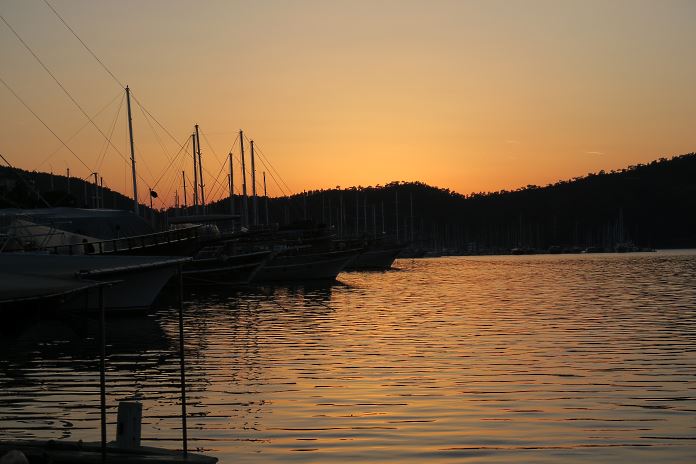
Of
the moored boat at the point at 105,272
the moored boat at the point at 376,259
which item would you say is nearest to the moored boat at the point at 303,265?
the moored boat at the point at 105,272

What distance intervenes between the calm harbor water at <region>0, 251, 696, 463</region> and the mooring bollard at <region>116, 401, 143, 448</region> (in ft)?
5.68

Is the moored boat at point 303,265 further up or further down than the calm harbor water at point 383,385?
further up

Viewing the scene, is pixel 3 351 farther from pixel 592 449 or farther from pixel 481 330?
pixel 592 449

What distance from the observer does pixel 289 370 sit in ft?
88.4

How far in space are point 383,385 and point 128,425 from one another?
9.70 metres

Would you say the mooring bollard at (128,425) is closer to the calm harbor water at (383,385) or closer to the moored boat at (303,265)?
the calm harbor water at (383,385)

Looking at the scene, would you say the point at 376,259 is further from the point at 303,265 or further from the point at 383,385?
the point at 383,385

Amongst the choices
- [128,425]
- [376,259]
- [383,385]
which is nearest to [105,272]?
[128,425]

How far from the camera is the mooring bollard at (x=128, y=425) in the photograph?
49.2 feet

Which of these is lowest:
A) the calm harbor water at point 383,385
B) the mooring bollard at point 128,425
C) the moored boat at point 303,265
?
the calm harbor water at point 383,385

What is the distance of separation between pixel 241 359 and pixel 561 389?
10.9 meters

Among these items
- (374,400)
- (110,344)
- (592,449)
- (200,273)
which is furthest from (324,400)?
(200,273)

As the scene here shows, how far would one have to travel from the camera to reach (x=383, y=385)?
23.8 meters

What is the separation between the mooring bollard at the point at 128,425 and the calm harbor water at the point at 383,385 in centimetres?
173
